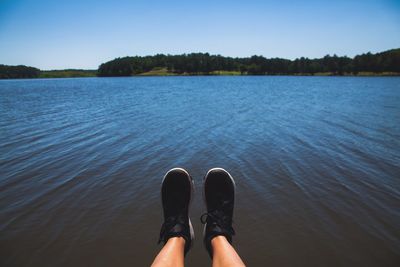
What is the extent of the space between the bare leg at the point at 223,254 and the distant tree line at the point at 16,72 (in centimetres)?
19579

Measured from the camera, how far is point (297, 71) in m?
137

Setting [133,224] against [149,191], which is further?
[149,191]

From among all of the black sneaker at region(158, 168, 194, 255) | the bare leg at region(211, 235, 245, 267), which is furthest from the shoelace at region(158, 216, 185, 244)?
the bare leg at region(211, 235, 245, 267)

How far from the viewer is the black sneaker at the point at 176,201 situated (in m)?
3.52

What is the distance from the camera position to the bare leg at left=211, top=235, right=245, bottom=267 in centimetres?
266

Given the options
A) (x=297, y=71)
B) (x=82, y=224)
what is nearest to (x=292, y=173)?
(x=82, y=224)

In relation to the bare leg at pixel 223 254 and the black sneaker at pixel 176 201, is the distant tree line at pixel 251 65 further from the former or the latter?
the bare leg at pixel 223 254

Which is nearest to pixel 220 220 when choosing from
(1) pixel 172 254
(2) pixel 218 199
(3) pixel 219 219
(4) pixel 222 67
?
(3) pixel 219 219

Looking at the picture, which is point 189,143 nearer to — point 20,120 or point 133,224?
point 133,224

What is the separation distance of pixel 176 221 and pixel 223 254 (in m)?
1.00

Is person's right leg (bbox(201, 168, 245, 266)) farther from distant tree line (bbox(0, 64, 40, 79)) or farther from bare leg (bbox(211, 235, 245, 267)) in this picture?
distant tree line (bbox(0, 64, 40, 79))

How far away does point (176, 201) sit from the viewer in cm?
398

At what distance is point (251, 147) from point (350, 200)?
3.94m

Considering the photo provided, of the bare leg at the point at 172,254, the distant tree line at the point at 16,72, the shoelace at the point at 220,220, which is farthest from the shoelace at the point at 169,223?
the distant tree line at the point at 16,72
